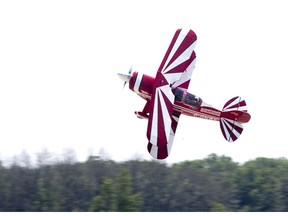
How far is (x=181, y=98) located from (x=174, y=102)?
Result: 0.25 metres

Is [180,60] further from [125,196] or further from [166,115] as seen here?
[125,196]

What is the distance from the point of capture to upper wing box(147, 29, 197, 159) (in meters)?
23.0

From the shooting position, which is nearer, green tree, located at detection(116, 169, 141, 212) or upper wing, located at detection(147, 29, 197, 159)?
upper wing, located at detection(147, 29, 197, 159)

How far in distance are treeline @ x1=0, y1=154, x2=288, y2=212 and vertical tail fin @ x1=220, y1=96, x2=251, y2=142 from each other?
700 cm

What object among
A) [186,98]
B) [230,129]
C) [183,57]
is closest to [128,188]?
[230,129]

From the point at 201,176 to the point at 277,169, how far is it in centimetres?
483

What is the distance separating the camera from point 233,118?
24781mm

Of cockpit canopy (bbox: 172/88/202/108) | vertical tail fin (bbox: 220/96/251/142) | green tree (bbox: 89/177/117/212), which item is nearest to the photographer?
cockpit canopy (bbox: 172/88/202/108)

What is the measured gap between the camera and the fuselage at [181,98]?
24.1m

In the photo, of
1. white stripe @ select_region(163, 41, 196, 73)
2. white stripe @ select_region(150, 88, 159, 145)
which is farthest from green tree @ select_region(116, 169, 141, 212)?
white stripe @ select_region(163, 41, 196, 73)

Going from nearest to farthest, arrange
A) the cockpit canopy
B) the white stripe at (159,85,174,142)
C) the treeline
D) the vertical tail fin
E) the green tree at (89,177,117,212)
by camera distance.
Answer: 1. the white stripe at (159,85,174,142)
2. the cockpit canopy
3. the vertical tail fin
4. the green tree at (89,177,117,212)
5. the treeline

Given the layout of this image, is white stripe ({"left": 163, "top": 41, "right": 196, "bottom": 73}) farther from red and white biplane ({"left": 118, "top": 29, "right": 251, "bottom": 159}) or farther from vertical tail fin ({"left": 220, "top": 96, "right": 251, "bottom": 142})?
vertical tail fin ({"left": 220, "top": 96, "right": 251, "bottom": 142})

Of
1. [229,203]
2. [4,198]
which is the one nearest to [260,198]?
[229,203]

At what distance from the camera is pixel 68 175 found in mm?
33406
